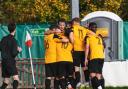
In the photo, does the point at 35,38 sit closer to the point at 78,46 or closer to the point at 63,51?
the point at 78,46

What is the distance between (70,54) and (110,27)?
729 centimetres

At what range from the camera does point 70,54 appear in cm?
1691

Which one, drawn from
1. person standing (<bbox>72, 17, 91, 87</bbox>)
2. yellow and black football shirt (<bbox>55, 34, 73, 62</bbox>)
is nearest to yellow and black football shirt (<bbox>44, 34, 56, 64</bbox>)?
yellow and black football shirt (<bbox>55, 34, 73, 62</bbox>)

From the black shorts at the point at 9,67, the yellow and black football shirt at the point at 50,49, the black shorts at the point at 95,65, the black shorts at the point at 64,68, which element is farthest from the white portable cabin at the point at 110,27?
the black shorts at the point at 9,67

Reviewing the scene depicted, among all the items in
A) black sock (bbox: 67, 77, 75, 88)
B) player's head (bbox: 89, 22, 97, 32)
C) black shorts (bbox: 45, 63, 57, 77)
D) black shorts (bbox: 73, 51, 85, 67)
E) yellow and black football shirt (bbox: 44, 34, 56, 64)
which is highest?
player's head (bbox: 89, 22, 97, 32)

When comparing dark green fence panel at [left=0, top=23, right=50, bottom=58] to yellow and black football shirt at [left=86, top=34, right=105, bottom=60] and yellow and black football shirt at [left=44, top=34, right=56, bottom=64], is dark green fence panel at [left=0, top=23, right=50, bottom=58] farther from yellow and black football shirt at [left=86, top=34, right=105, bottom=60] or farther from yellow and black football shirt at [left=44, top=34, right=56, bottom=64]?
yellow and black football shirt at [left=86, top=34, right=105, bottom=60]

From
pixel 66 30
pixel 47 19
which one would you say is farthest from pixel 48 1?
pixel 66 30

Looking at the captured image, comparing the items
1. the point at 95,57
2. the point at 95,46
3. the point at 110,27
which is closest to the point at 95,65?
the point at 95,57

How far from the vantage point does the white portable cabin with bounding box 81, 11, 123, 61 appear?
23.5 metres

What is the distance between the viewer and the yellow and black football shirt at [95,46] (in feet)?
53.5

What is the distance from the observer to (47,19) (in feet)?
111

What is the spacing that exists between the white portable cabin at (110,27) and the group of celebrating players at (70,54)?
6056mm

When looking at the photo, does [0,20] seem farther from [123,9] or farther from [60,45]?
[60,45]

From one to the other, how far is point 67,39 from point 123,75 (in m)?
3.64
